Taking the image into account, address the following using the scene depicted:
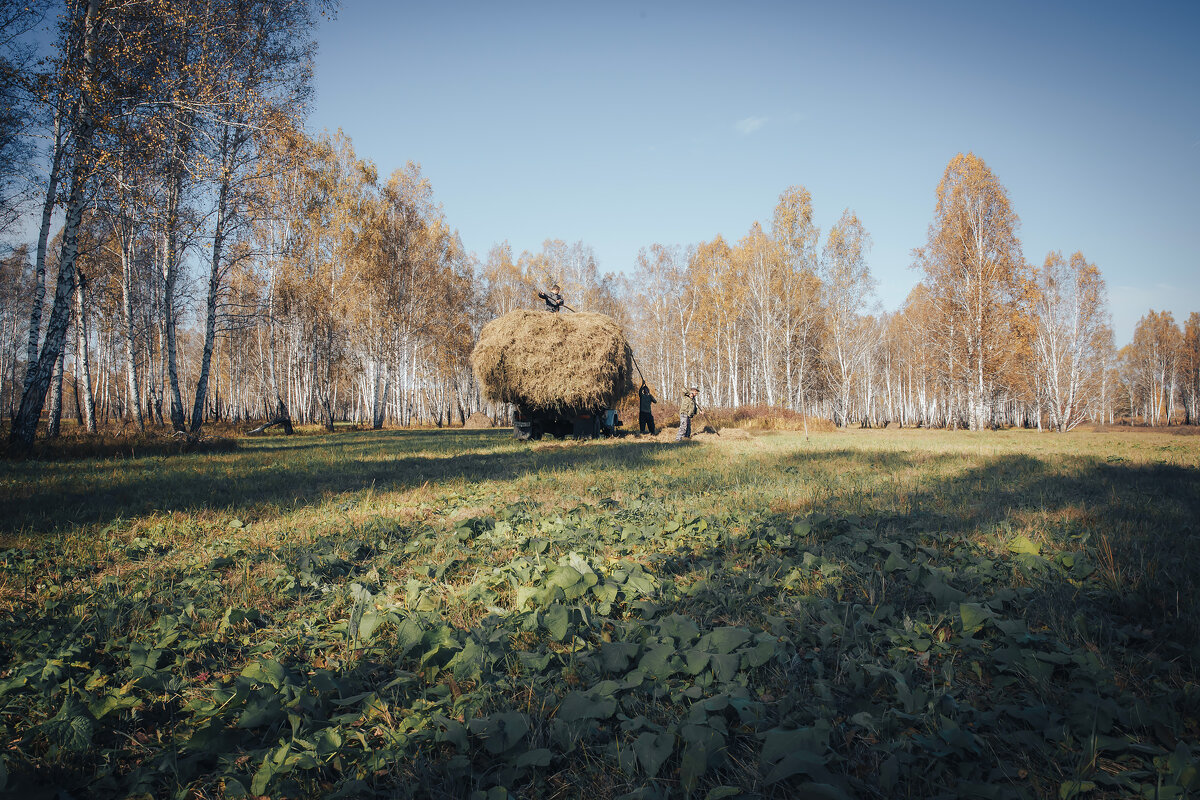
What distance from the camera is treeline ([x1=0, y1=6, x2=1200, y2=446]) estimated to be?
871 cm

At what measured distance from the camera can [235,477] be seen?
673cm

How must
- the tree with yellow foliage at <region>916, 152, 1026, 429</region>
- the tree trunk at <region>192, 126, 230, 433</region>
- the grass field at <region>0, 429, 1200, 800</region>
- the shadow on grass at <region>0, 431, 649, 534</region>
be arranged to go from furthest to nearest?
the tree with yellow foliage at <region>916, 152, 1026, 429</region> → the tree trunk at <region>192, 126, 230, 433</region> → the shadow on grass at <region>0, 431, 649, 534</region> → the grass field at <region>0, 429, 1200, 800</region>

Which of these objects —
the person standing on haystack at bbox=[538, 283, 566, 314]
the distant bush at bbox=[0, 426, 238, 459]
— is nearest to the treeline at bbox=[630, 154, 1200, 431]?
the person standing on haystack at bbox=[538, 283, 566, 314]

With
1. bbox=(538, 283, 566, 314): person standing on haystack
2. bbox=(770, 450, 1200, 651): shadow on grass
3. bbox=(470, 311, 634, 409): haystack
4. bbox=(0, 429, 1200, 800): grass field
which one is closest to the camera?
bbox=(0, 429, 1200, 800): grass field

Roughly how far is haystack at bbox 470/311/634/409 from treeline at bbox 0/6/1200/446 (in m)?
5.85

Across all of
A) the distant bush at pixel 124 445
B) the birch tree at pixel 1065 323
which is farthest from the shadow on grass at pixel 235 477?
the birch tree at pixel 1065 323

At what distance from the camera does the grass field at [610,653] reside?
1422 mm

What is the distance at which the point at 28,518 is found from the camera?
14.2 feet

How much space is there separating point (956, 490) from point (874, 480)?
836 mm

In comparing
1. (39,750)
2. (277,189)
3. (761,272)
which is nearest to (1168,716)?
(39,750)

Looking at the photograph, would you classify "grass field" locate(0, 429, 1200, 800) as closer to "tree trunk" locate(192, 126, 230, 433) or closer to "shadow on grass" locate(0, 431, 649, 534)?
"shadow on grass" locate(0, 431, 649, 534)

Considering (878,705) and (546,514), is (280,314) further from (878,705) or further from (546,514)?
(878,705)

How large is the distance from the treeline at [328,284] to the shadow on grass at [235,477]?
3.19 metres

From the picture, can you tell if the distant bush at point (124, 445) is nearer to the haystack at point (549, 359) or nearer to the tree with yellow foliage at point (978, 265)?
the haystack at point (549, 359)
